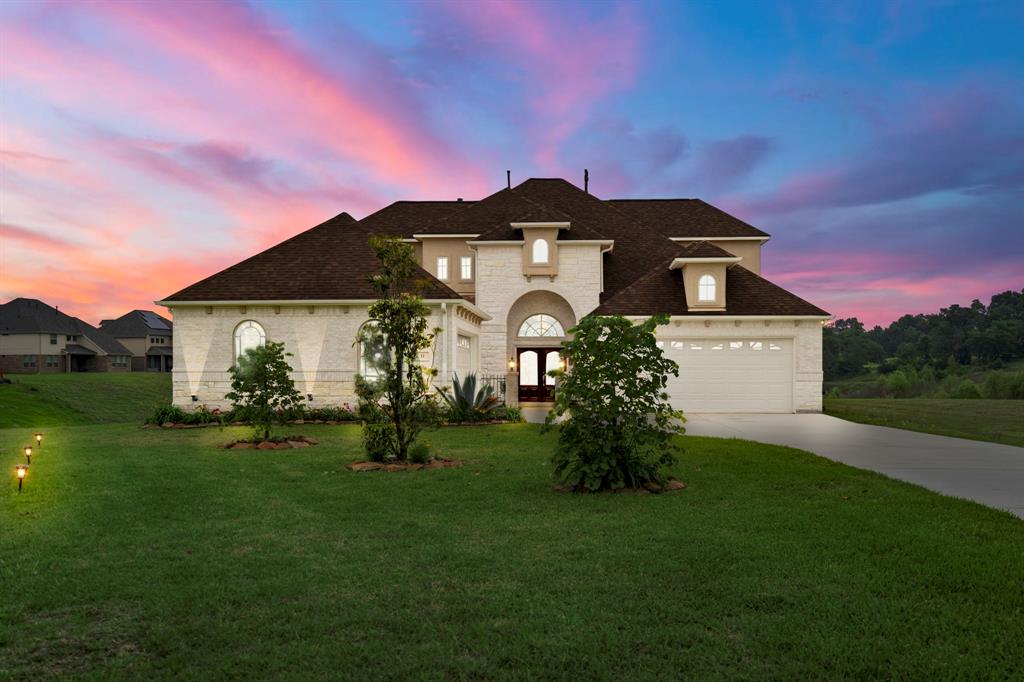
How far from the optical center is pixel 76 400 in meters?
43.7

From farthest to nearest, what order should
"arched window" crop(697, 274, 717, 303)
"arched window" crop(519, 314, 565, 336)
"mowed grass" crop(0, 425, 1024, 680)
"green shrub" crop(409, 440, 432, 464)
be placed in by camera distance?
1. "arched window" crop(519, 314, 565, 336)
2. "arched window" crop(697, 274, 717, 303)
3. "green shrub" crop(409, 440, 432, 464)
4. "mowed grass" crop(0, 425, 1024, 680)

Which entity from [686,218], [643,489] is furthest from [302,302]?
[686,218]

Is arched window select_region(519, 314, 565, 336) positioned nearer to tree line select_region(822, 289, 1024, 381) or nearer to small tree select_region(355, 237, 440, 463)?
small tree select_region(355, 237, 440, 463)

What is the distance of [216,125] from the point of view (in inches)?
810

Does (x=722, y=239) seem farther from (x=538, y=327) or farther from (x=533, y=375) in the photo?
(x=533, y=375)

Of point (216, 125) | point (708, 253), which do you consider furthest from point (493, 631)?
point (708, 253)

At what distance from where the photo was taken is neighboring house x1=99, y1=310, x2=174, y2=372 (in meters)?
80.0

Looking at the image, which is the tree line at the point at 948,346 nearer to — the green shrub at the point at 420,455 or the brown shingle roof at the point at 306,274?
the brown shingle roof at the point at 306,274

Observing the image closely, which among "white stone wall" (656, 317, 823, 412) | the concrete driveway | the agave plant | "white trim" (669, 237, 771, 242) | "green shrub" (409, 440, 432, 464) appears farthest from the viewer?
"white trim" (669, 237, 771, 242)

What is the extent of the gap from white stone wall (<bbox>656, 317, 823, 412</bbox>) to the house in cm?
4

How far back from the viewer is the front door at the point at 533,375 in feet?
98.1

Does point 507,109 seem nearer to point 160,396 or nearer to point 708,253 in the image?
point 708,253

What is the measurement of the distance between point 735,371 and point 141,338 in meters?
76.5

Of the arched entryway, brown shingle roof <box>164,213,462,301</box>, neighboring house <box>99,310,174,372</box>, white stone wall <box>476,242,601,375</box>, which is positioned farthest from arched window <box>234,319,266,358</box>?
neighboring house <box>99,310,174,372</box>
